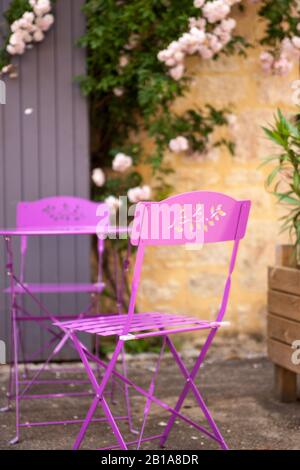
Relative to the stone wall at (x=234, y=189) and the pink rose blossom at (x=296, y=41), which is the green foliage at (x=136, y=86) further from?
the pink rose blossom at (x=296, y=41)

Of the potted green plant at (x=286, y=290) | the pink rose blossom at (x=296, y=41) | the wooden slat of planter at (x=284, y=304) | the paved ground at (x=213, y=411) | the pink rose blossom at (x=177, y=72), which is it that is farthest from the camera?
the pink rose blossom at (x=296, y=41)

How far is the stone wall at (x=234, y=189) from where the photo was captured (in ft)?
17.6

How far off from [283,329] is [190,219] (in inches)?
53.0

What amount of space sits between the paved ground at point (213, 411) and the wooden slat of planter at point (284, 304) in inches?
18.3

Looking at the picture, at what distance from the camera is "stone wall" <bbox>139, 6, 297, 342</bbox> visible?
5.38m

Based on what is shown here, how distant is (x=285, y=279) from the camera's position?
3.88 m

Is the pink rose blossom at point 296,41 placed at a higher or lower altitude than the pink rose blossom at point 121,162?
higher

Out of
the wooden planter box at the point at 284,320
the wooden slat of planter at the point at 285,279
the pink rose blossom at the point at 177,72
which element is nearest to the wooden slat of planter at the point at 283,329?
the wooden planter box at the point at 284,320

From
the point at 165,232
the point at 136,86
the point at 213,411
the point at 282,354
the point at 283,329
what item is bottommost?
the point at 213,411

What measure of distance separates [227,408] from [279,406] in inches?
10.2

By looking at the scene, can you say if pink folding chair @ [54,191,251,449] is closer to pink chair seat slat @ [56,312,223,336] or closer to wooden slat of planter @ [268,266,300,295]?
pink chair seat slat @ [56,312,223,336]

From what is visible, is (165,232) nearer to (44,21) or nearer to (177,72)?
(177,72)

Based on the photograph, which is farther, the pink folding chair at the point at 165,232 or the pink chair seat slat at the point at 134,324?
the pink chair seat slat at the point at 134,324

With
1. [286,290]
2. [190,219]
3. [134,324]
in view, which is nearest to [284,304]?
[286,290]
